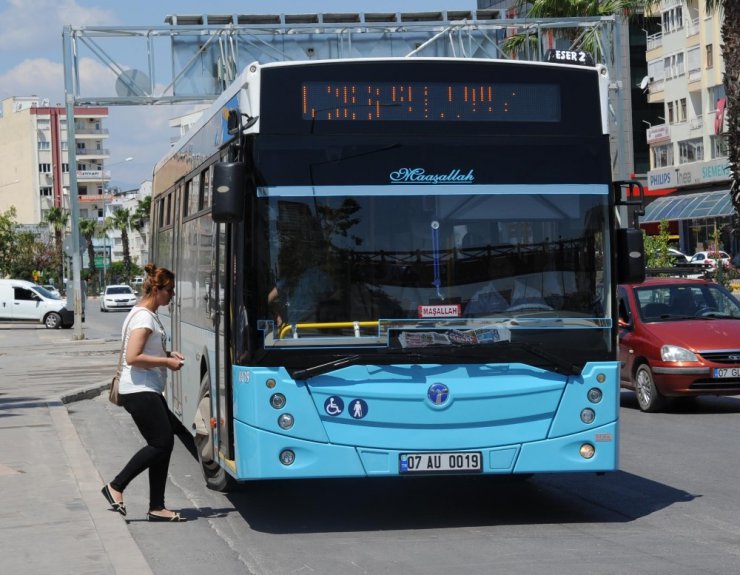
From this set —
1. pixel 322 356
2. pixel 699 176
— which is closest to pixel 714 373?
pixel 322 356

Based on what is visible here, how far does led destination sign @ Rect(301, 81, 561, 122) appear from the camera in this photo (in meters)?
8.97

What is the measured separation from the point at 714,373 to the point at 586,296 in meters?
Answer: 7.80

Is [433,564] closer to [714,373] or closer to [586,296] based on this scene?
[586,296]

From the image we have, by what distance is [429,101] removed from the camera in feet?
29.8

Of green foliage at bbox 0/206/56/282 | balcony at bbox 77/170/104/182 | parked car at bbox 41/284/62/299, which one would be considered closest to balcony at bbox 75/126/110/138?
balcony at bbox 77/170/104/182

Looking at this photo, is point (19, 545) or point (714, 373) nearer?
point (19, 545)

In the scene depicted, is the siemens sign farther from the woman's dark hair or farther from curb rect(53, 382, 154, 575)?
the woman's dark hair

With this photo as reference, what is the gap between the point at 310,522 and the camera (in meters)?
9.43

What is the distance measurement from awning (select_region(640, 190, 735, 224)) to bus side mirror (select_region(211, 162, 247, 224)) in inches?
2334

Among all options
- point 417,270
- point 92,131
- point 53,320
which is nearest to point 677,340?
point 417,270

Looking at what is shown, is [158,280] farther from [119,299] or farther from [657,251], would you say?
[119,299]

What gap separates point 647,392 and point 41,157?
15234 centimetres

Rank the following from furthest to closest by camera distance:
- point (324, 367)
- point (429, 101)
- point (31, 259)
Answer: point (31, 259), point (429, 101), point (324, 367)

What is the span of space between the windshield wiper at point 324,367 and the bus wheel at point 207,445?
1519mm
